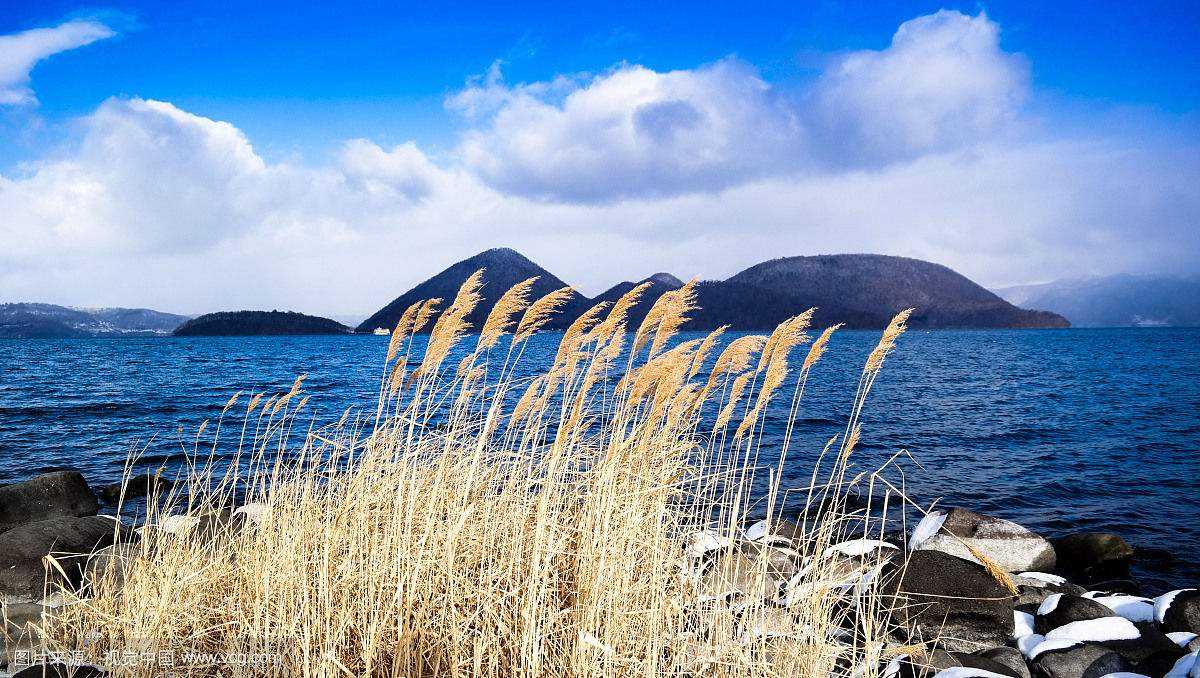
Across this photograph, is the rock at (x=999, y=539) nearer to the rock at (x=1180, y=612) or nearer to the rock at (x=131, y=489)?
the rock at (x=1180, y=612)

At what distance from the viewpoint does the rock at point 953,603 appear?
6.88m

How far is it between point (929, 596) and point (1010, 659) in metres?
1.16

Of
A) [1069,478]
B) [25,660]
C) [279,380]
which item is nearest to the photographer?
[25,660]

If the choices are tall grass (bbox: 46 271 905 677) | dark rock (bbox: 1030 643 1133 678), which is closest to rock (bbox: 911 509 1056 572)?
dark rock (bbox: 1030 643 1133 678)

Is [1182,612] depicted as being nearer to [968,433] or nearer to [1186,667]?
[1186,667]

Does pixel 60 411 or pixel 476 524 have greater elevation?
pixel 476 524

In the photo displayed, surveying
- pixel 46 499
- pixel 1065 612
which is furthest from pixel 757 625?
pixel 46 499

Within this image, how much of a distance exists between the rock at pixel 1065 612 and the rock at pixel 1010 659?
36.6 inches

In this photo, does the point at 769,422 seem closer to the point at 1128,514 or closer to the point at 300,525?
the point at 1128,514

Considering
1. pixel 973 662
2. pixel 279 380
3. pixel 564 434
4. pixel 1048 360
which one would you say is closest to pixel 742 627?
pixel 564 434

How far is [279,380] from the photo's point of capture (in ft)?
123

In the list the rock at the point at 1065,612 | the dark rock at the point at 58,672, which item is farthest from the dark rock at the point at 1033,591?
the dark rock at the point at 58,672

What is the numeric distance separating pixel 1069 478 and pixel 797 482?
25.4 feet

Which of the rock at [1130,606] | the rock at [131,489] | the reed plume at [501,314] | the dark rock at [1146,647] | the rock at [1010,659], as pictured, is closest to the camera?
the reed plume at [501,314]
